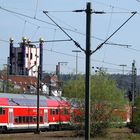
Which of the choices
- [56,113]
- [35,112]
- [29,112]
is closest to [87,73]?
[29,112]

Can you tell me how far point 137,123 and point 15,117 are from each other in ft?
50.0

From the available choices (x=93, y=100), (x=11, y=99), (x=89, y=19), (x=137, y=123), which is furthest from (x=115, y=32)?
(x=137, y=123)

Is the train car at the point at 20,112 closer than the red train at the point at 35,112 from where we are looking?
No

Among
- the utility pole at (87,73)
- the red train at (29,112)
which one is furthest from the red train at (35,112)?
the utility pole at (87,73)

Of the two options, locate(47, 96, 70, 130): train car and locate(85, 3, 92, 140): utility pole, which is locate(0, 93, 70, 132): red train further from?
locate(85, 3, 92, 140): utility pole

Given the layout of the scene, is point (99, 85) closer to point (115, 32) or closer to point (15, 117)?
point (15, 117)

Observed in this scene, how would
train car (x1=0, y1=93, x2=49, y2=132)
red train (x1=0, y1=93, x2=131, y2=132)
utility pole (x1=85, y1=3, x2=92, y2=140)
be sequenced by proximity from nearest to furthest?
1. utility pole (x1=85, y1=3, x2=92, y2=140)
2. red train (x1=0, y1=93, x2=131, y2=132)
3. train car (x1=0, y1=93, x2=49, y2=132)

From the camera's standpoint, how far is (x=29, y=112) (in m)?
61.5

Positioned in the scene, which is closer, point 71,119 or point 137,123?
point 71,119

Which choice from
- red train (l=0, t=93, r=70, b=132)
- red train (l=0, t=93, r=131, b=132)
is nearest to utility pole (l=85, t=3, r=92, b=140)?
red train (l=0, t=93, r=131, b=132)

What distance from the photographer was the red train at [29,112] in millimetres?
56875

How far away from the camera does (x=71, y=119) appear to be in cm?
5606

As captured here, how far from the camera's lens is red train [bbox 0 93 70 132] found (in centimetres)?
5688

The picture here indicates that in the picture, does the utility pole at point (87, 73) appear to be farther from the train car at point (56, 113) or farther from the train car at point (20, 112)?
the train car at point (56, 113)
